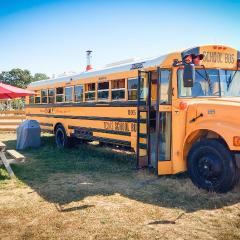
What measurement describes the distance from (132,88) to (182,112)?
1.78 m

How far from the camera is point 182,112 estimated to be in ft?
19.4

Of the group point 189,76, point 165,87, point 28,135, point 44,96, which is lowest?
point 28,135

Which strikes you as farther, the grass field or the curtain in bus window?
the curtain in bus window

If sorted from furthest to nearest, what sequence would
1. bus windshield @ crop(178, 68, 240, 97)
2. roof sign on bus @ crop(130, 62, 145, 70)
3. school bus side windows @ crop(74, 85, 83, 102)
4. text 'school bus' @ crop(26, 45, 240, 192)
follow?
school bus side windows @ crop(74, 85, 83, 102), roof sign on bus @ crop(130, 62, 145, 70), bus windshield @ crop(178, 68, 240, 97), text 'school bus' @ crop(26, 45, 240, 192)

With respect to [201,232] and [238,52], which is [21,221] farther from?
[238,52]

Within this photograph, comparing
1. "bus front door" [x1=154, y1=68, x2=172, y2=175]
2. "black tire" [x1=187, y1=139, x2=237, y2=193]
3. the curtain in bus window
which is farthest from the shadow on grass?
the curtain in bus window

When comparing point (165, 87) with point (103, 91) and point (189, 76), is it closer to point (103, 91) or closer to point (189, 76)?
point (189, 76)

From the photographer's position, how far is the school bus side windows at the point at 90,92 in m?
8.93

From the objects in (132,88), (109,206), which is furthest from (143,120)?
(109,206)

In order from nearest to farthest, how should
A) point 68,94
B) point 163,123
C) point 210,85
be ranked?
1. point 210,85
2. point 163,123
3. point 68,94

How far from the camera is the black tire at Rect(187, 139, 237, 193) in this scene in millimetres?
5180

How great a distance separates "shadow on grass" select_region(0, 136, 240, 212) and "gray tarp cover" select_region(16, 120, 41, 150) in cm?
133

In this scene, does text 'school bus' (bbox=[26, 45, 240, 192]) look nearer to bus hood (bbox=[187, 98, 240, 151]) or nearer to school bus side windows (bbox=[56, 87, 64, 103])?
bus hood (bbox=[187, 98, 240, 151])

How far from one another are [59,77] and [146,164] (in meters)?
5.33
